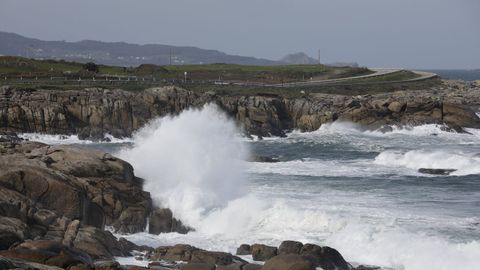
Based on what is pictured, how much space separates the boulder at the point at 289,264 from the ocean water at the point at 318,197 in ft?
14.0

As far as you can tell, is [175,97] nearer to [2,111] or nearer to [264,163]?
[2,111]

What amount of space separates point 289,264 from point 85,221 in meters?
7.98

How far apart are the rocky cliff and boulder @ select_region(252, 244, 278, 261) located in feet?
113

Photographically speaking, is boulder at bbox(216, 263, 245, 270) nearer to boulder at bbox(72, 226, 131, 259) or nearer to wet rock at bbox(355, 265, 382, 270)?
boulder at bbox(72, 226, 131, 259)

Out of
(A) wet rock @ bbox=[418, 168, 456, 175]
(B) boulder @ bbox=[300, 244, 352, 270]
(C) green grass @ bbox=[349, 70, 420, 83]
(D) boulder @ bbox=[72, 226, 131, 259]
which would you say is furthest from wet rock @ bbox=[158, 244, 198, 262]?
(C) green grass @ bbox=[349, 70, 420, 83]

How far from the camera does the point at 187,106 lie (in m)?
62.7

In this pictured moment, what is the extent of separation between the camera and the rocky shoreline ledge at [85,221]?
752 inches

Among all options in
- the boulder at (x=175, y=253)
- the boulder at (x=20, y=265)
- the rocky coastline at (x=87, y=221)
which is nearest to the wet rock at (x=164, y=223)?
the rocky coastline at (x=87, y=221)

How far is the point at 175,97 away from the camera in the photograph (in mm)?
63344

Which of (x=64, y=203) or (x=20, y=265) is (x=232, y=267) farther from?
(x=64, y=203)

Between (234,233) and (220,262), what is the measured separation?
5868 millimetres

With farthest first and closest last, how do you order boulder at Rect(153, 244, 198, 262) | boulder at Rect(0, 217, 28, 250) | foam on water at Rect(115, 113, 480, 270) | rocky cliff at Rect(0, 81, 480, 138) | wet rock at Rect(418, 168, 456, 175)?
rocky cliff at Rect(0, 81, 480, 138), wet rock at Rect(418, 168, 456, 175), foam on water at Rect(115, 113, 480, 270), boulder at Rect(153, 244, 198, 262), boulder at Rect(0, 217, 28, 250)

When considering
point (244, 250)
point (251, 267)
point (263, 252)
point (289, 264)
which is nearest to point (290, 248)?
point (263, 252)

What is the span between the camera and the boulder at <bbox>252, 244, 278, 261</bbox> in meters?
22.4
